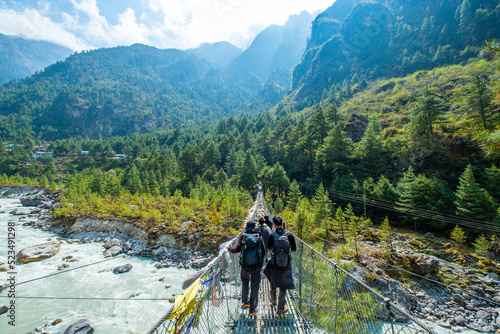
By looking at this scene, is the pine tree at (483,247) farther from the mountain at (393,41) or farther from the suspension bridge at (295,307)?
the mountain at (393,41)

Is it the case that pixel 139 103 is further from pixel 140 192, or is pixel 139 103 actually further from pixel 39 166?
pixel 140 192

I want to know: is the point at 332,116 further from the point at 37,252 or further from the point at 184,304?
the point at 37,252

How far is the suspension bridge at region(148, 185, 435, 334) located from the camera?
3.17 meters

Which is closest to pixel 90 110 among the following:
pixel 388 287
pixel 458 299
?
pixel 388 287

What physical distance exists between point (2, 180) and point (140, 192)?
47.2 meters

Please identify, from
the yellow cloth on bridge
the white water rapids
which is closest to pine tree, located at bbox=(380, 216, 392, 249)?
the white water rapids

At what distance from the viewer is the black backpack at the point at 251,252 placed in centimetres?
441

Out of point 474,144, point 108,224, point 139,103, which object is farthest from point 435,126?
point 139,103

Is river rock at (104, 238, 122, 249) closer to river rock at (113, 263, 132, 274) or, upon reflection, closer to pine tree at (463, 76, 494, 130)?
river rock at (113, 263, 132, 274)

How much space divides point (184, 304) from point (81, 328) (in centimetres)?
1108

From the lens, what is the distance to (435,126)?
29781 millimetres

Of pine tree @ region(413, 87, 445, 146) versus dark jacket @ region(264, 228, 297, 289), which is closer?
dark jacket @ region(264, 228, 297, 289)

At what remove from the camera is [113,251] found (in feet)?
60.9

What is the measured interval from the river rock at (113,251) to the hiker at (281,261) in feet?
62.4
